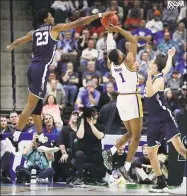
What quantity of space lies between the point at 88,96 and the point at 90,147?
3.39 meters

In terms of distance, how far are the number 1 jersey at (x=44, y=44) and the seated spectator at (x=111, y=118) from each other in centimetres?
347

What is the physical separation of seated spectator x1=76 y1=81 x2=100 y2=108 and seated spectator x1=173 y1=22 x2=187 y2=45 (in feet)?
11.7

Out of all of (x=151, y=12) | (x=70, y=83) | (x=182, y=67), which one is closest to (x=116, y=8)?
(x=151, y=12)

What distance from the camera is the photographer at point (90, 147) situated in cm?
1575

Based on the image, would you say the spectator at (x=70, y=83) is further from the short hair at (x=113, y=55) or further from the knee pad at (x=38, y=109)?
the short hair at (x=113, y=55)

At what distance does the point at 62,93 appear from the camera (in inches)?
791

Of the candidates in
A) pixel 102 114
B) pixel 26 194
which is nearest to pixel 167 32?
pixel 102 114

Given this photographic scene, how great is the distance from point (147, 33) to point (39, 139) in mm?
8074

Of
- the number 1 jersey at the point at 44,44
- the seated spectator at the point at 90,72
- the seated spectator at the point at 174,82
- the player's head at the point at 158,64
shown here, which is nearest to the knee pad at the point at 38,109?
the number 1 jersey at the point at 44,44

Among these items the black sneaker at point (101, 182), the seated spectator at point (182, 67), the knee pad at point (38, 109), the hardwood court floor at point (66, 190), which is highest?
the seated spectator at point (182, 67)

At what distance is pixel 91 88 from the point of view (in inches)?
749

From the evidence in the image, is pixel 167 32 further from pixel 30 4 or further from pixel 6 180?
pixel 6 180

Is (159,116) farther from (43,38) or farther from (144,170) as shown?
(144,170)

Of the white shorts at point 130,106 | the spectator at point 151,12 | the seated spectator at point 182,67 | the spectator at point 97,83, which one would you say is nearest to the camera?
the white shorts at point 130,106
